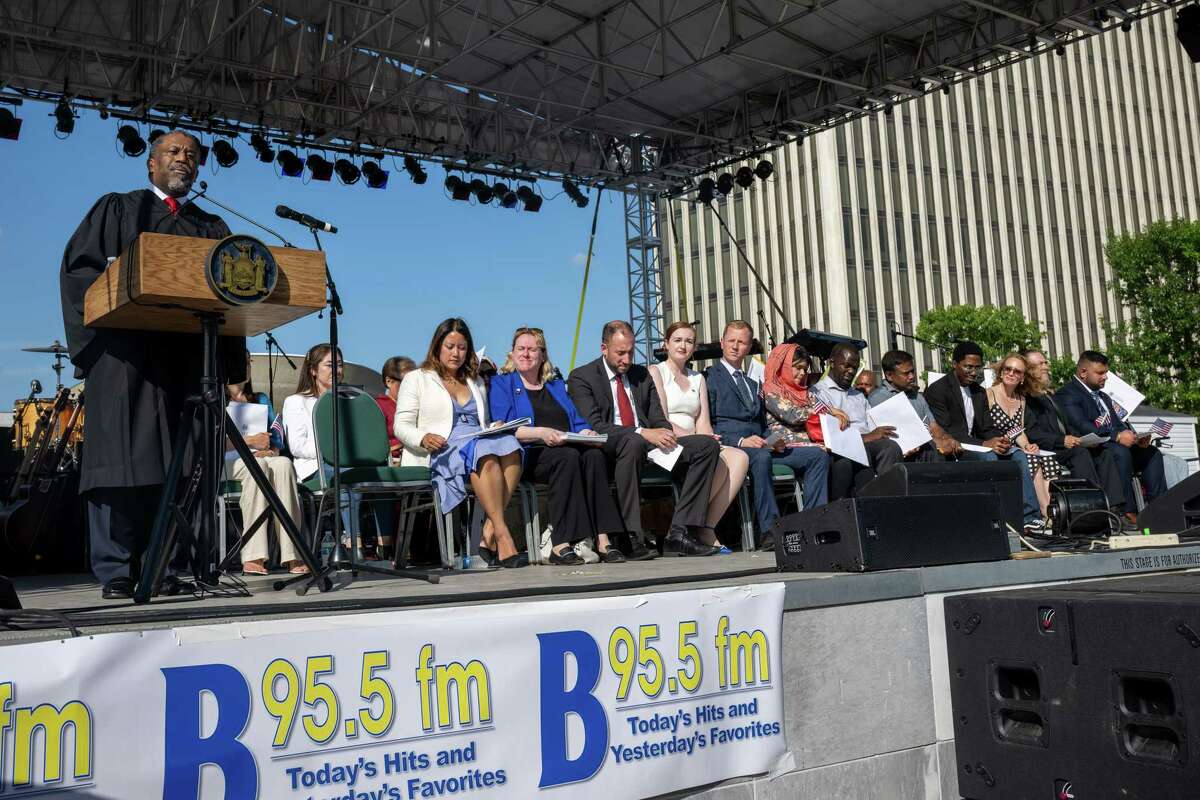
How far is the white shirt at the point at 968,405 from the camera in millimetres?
7707

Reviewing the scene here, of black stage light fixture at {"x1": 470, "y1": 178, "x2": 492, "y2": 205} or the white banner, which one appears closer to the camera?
the white banner

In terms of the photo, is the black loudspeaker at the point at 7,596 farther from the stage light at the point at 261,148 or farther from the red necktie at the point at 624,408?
the stage light at the point at 261,148

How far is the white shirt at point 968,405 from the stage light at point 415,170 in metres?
6.25

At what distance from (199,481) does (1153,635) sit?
291 cm

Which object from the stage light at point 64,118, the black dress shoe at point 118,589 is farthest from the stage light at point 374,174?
the black dress shoe at point 118,589

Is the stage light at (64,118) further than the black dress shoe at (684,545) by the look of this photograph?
Yes

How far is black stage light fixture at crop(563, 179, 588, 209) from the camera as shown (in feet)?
39.7

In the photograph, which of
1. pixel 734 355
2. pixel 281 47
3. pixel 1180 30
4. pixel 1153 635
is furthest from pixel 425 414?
pixel 1180 30

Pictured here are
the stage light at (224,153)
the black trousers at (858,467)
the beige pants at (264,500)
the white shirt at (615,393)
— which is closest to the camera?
the beige pants at (264,500)

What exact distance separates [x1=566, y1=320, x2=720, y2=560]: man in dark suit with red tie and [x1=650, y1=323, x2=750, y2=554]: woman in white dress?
0.14m

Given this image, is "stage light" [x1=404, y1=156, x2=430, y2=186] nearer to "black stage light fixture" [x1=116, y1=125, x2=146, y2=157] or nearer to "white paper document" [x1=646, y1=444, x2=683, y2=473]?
"black stage light fixture" [x1=116, y1=125, x2=146, y2=157]

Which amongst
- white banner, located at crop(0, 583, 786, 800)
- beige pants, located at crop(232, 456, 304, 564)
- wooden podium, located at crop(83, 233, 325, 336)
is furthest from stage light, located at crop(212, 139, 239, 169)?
white banner, located at crop(0, 583, 786, 800)

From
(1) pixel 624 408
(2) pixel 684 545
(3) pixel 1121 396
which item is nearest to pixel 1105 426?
(3) pixel 1121 396

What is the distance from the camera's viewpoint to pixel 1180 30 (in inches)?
334
